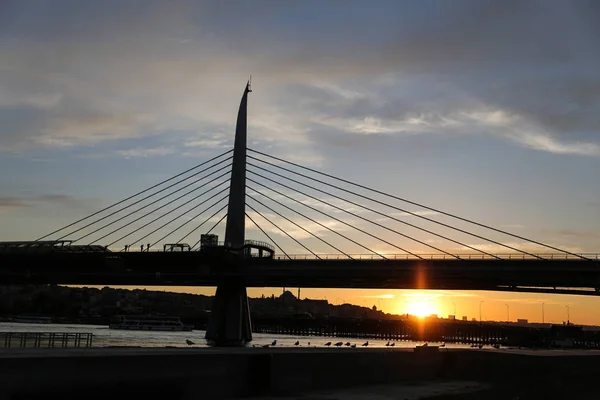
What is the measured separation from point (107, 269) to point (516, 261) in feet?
198

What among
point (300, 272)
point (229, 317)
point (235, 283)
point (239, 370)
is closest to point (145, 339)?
point (229, 317)

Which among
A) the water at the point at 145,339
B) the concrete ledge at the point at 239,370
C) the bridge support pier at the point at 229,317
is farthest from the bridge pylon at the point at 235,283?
the concrete ledge at the point at 239,370

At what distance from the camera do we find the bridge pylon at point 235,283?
9726cm

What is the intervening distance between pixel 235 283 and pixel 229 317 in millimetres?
5262

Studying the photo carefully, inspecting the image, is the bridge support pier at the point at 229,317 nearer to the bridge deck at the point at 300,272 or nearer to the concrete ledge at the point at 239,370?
the bridge deck at the point at 300,272

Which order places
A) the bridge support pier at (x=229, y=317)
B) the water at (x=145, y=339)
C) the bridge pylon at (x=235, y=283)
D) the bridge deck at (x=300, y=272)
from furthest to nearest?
the bridge support pier at (x=229, y=317) < the bridge pylon at (x=235, y=283) < the bridge deck at (x=300, y=272) < the water at (x=145, y=339)

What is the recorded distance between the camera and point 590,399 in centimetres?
3803

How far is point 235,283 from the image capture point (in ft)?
336

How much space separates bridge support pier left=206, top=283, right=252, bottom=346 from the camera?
98875mm

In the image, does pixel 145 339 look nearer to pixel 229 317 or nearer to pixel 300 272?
pixel 229 317

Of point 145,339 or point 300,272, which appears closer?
point 300,272

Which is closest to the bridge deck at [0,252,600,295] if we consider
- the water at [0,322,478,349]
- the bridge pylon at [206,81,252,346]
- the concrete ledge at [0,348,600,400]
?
the bridge pylon at [206,81,252,346]

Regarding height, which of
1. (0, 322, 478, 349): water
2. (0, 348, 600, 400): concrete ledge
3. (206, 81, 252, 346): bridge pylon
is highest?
(206, 81, 252, 346): bridge pylon

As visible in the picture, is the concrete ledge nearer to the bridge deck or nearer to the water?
the water
